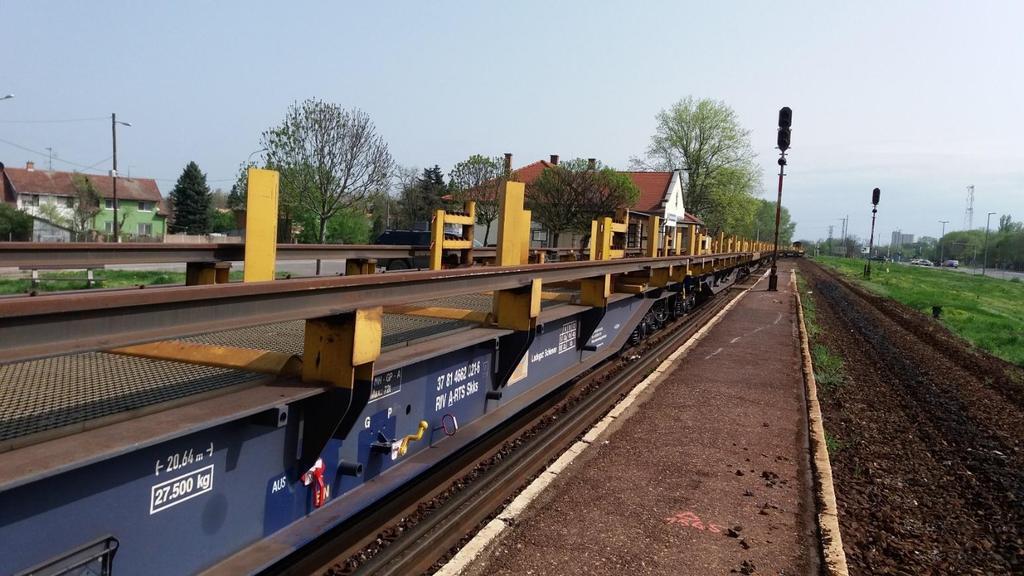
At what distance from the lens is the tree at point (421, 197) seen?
5650 centimetres

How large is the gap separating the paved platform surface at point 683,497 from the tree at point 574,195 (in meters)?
22.6

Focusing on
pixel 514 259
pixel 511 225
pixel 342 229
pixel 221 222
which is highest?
pixel 221 222

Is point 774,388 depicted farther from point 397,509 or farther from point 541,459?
point 397,509

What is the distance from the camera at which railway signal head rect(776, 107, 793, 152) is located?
23.4 metres

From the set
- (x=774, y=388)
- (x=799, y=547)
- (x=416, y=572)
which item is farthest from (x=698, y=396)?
(x=416, y=572)

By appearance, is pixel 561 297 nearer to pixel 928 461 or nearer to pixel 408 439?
pixel 928 461

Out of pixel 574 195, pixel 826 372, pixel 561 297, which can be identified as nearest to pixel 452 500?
pixel 561 297

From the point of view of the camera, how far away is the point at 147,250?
219 inches

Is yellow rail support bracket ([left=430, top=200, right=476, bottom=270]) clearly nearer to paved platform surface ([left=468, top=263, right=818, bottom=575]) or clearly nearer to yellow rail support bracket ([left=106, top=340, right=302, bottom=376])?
paved platform surface ([left=468, top=263, right=818, bottom=575])

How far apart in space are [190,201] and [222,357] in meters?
65.6

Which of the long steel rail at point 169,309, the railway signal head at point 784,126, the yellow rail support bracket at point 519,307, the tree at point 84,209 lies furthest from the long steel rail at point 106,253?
the tree at point 84,209

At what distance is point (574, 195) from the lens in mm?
30078

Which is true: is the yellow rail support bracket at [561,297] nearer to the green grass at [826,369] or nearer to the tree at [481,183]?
the green grass at [826,369]

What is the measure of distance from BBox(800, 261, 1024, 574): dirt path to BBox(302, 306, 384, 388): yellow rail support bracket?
3081 mm
